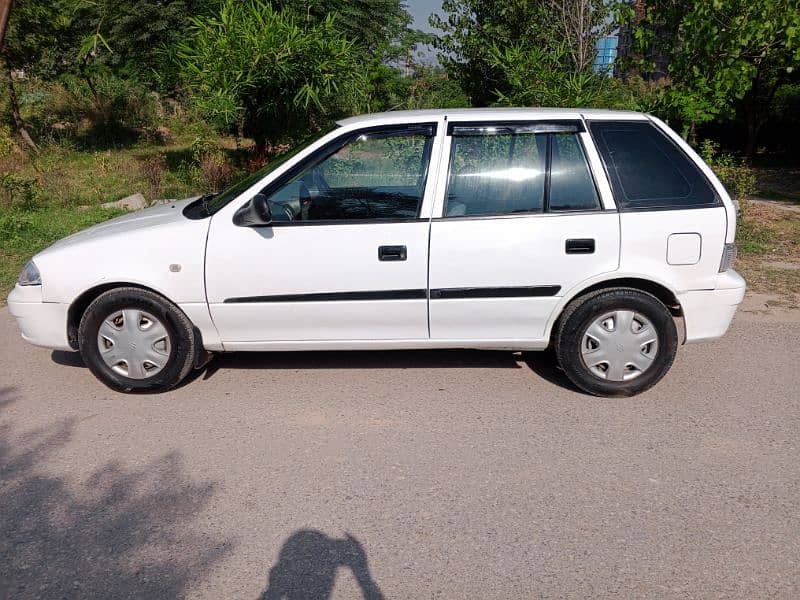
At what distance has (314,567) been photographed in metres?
2.92

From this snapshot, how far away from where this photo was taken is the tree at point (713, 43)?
7.75m

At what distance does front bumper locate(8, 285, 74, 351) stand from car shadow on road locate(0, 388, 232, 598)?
829mm

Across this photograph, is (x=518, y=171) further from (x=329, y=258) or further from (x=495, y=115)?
(x=329, y=258)

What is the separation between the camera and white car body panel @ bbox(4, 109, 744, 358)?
14.3ft

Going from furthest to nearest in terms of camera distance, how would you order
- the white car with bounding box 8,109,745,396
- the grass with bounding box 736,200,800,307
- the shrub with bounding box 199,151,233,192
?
the shrub with bounding box 199,151,233,192 < the grass with bounding box 736,200,800,307 < the white car with bounding box 8,109,745,396

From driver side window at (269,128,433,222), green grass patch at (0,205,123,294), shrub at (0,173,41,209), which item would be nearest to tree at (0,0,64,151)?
shrub at (0,173,41,209)

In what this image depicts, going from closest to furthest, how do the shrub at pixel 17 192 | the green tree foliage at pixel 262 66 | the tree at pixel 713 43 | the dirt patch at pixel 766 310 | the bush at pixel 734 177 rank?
1. the dirt patch at pixel 766 310
2. the tree at pixel 713 43
3. the green tree foliage at pixel 262 66
4. the bush at pixel 734 177
5. the shrub at pixel 17 192

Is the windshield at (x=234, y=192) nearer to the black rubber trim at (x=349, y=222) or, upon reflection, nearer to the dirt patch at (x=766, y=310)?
the black rubber trim at (x=349, y=222)

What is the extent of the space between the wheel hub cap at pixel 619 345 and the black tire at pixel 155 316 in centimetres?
256

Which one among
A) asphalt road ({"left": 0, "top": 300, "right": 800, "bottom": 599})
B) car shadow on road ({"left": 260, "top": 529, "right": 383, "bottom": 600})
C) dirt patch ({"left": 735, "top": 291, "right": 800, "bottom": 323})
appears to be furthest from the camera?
dirt patch ({"left": 735, "top": 291, "right": 800, "bottom": 323})

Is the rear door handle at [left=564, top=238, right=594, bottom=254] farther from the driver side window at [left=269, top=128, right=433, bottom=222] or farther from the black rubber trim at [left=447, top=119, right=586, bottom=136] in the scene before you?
the driver side window at [left=269, top=128, right=433, bottom=222]

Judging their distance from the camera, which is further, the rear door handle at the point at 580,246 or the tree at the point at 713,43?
the tree at the point at 713,43

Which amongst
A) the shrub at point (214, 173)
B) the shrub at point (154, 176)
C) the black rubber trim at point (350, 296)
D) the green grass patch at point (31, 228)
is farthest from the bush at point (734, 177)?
the shrub at point (154, 176)

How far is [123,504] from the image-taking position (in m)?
3.37
